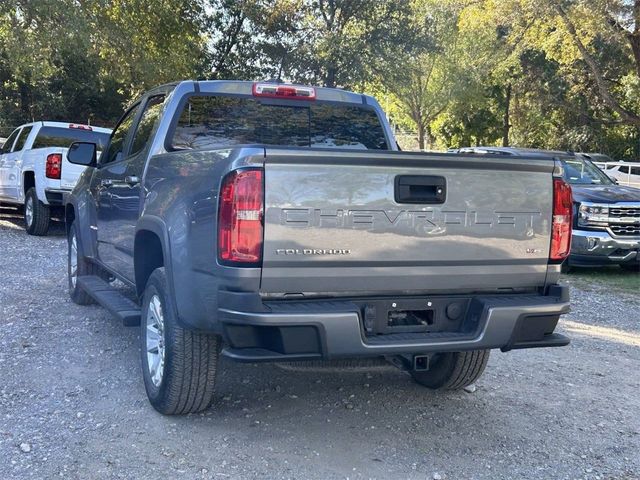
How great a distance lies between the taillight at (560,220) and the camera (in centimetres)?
409

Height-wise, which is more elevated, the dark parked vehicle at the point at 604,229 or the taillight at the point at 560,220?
the taillight at the point at 560,220

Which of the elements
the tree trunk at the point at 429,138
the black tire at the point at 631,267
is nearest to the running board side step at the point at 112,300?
the black tire at the point at 631,267

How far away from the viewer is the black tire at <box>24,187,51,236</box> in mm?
11648

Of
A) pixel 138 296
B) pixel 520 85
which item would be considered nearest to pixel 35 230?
pixel 138 296

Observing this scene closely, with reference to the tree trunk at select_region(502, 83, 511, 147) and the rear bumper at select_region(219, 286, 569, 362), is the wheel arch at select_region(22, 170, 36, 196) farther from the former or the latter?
the tree trunk at select_region(502, 83, 511, 147)

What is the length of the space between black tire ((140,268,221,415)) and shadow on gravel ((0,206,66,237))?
29.0 ft

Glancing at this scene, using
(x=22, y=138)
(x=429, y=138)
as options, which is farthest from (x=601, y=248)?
(x=429, y=138)

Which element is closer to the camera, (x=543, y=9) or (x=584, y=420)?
(x=584, y=420)

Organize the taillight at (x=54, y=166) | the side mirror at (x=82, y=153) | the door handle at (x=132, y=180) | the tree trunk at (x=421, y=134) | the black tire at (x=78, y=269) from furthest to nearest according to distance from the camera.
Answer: the tree trunk at (x=421, y=134)
the taillight at (x=54, y=166)
the black tire at (x=78, y=269)
the side mirror at (x=82, y=153)
the door handle at (x=132, y=180)

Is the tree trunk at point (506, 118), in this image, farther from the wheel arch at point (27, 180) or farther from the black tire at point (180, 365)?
the black tire at point (180, 365)

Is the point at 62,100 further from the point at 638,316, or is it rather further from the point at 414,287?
the point at 414,287

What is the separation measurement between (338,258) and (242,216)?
0.54 m

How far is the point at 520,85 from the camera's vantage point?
3772cm

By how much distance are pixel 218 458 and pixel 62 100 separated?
94.8 feet
